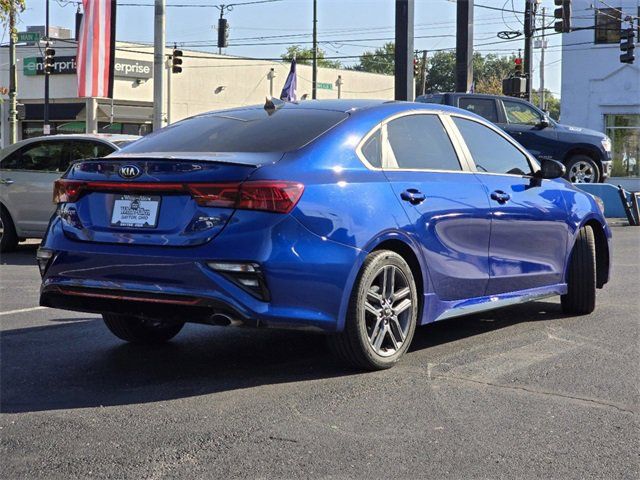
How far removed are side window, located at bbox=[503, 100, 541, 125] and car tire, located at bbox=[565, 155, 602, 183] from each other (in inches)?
46.8

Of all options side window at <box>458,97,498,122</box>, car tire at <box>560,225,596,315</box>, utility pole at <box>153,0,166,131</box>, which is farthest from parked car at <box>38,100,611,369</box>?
utility pole at <box>153,0,166,131</box>

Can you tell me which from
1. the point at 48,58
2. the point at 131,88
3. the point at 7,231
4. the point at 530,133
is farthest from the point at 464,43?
the point at 131,88

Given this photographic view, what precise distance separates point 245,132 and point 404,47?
18.6 m

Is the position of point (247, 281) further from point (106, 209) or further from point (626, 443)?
point (626, 443)

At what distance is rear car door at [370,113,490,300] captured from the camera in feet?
19.0

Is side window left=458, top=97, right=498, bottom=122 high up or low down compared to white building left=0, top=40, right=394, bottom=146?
down

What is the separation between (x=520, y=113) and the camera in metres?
19.8

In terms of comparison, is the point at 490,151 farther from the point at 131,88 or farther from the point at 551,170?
the point at 131,88

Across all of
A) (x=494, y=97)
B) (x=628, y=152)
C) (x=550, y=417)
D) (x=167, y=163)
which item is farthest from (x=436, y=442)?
(x=628, y=152)

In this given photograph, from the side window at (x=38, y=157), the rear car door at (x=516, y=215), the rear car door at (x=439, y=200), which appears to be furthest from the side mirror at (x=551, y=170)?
the side window at (x=38, y=157)

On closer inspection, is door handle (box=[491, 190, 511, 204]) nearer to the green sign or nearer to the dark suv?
the dark suv

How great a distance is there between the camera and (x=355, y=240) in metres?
5.24

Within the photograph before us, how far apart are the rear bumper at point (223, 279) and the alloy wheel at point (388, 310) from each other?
32 centimetres

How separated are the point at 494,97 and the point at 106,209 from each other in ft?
50.0
